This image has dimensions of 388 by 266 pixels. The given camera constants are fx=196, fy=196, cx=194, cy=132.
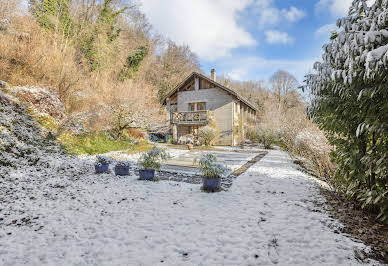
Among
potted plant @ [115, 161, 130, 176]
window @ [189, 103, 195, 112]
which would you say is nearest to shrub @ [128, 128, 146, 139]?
window @ [189, 103, 195, 112]

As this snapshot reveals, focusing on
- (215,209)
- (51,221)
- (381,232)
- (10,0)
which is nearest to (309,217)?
(381,232)

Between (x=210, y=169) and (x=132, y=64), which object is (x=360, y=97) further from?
(x=132, y=64)

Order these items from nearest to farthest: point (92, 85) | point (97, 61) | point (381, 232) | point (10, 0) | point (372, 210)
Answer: point (381, 232), point (372, 210), point (10, 0), point (92, 85), point (97, 61)

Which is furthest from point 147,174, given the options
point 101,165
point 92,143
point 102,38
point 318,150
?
point 102,38

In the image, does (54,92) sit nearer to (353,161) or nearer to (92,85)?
(92,85)

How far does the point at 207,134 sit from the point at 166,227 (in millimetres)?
13906

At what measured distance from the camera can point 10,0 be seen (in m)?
10.5

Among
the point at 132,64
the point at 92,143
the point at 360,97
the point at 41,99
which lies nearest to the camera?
the point at 360,97

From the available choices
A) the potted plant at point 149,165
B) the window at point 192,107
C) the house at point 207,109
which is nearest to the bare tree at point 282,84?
the house at point 207,109

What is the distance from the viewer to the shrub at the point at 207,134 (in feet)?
57.0

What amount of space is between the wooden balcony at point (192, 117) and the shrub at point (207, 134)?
35.5 inches

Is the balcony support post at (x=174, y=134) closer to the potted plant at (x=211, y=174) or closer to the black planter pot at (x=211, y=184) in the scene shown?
the potted plant at (x=211, y=174)

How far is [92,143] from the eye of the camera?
11.7 meters

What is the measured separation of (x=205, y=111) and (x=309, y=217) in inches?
575
